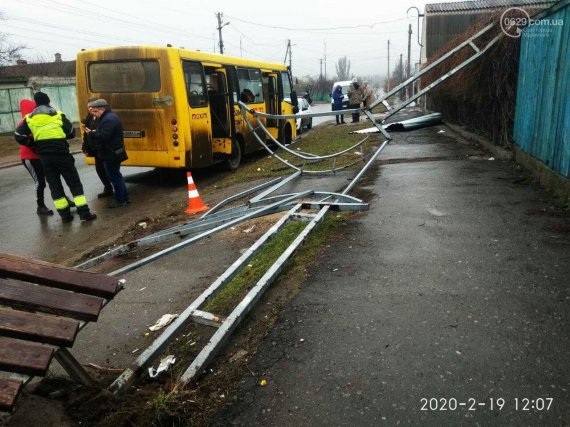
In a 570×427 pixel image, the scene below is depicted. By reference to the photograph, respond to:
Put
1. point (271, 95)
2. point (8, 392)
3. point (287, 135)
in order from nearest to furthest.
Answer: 1. point (8, 392)
2. point (271, 95)
3. point (287, 135)

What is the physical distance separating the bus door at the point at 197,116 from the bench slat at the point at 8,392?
286 inches

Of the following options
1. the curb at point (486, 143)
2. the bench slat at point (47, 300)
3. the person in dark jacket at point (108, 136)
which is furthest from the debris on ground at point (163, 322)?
the curb at point (486, 143)

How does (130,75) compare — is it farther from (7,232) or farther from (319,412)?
(319,412)

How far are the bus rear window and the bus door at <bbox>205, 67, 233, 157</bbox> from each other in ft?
5.61

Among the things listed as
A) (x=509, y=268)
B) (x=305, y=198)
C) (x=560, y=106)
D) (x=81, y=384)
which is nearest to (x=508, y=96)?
(x=560, y=106)

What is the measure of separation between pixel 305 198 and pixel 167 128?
12.9 ft

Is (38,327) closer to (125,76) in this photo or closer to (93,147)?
(93,147)

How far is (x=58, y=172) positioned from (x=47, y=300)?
548 cm

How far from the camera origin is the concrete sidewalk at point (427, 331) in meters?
2.17

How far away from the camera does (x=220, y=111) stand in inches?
402

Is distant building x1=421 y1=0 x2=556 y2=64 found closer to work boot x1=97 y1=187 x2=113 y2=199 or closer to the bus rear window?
the bus rear window

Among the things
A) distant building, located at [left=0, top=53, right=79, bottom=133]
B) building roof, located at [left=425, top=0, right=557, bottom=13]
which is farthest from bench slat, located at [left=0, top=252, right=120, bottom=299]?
building roof, located at [left=425, top=0, right=557, bottom=13]

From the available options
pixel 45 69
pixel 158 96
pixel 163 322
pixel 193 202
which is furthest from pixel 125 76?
pixel 45 69

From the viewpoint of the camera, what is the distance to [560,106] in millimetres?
5340
